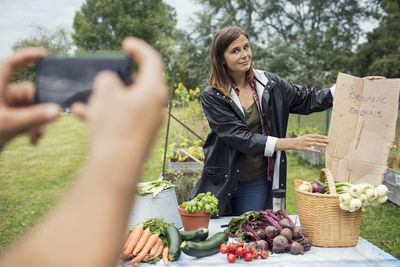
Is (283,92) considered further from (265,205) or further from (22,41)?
(22,41)

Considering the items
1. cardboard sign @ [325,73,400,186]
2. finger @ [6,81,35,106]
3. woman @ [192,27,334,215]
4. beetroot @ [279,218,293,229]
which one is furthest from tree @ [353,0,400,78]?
finger @ [6,81,35,106]

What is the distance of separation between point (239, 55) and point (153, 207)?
117 cm

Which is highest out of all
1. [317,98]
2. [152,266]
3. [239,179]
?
[317,98]

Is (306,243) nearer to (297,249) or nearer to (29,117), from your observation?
(297,249)

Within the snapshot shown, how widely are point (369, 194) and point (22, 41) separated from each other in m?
15.8

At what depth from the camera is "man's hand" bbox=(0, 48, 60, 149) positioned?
0.48 meters

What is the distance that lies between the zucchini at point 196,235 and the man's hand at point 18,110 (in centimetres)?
153

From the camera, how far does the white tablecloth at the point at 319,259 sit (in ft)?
5.94

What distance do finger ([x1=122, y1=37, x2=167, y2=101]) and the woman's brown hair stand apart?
6.62 feet

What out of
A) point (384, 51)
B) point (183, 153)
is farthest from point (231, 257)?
point (384, 51)

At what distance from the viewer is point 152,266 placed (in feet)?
6.01

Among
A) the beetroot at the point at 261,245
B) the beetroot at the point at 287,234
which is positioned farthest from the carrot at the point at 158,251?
the beetroot at the point at 287,234

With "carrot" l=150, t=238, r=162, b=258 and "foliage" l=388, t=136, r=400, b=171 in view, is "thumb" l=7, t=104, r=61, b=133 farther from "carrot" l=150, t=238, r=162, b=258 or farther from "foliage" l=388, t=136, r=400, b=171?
"foliage" l=388, t=136, r=400, b=171

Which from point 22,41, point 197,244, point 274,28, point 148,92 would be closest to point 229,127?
point 197,244
